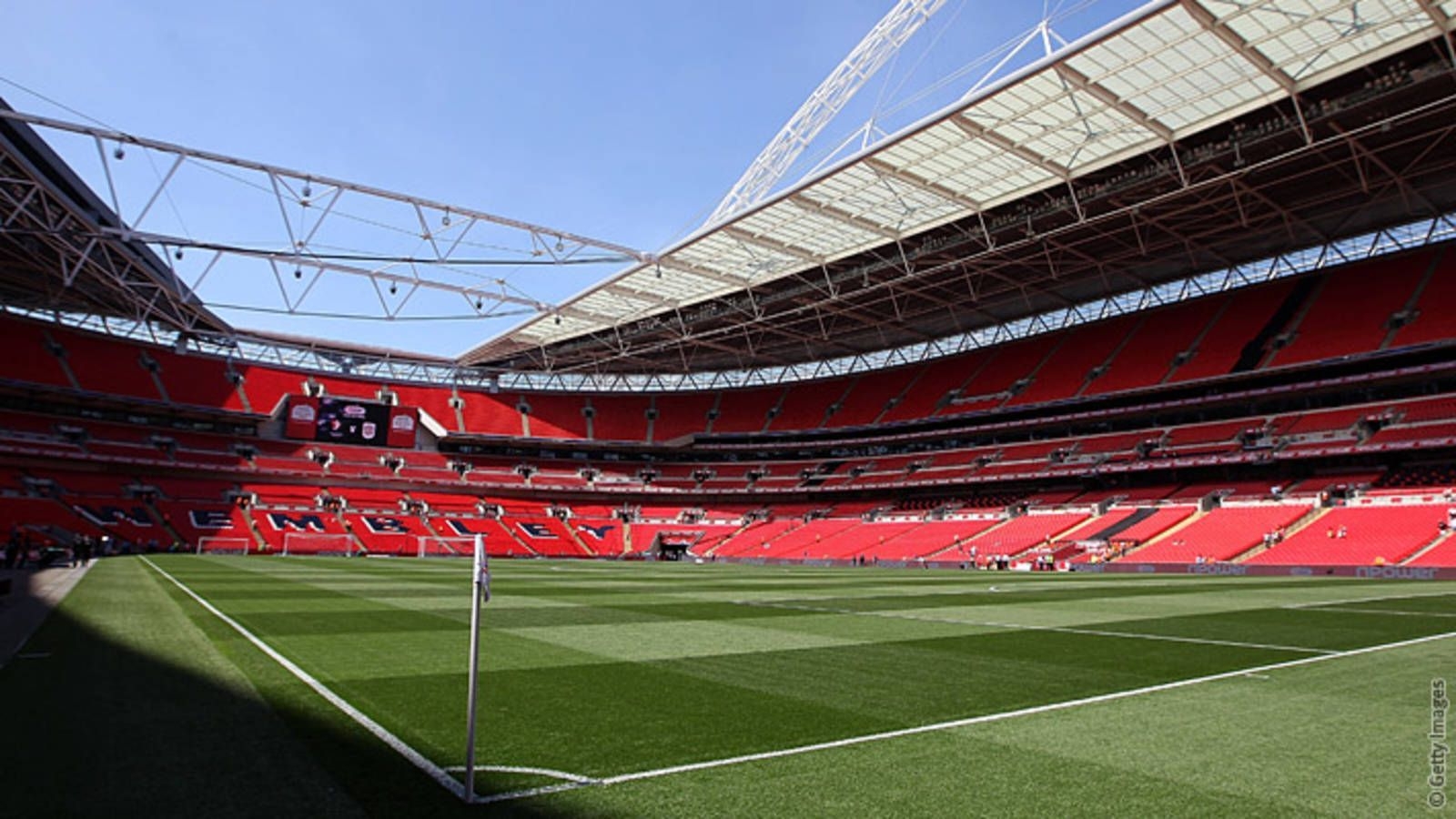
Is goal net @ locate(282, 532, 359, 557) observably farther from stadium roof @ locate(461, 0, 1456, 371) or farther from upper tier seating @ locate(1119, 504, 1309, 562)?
upper tier seating @ locate(1119, 504, 1309, 562)

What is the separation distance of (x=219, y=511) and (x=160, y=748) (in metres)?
53.8

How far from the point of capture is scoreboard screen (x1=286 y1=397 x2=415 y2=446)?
201 ft

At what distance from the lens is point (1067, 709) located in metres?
7.04

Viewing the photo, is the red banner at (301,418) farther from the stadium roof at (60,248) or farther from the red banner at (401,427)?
the stadium roof at (60,248)

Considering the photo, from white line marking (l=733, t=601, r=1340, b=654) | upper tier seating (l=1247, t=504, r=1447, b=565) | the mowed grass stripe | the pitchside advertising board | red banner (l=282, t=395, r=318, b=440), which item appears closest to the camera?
the mowed grass stripe

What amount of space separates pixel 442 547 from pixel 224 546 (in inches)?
496

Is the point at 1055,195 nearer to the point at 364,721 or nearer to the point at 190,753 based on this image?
the point at 364,721

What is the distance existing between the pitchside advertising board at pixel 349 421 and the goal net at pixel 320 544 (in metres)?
12.6

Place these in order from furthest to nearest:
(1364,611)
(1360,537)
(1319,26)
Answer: (1360,537), (1319,26), (1364,611)

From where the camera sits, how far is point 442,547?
5466 cm

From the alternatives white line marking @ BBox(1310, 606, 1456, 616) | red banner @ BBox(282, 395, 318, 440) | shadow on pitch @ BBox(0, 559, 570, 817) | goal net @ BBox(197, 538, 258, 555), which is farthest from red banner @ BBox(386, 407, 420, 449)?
white line marking @ BBox(1310, 606, 1456, 616)

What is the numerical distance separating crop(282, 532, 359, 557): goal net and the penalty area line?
50134mm

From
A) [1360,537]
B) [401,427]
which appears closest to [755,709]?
[1360,537]

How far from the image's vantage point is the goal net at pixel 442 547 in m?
53.5
